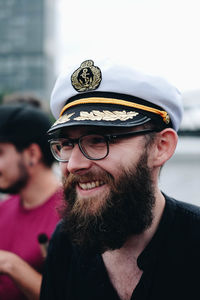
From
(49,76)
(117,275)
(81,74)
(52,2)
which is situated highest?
(81,74)

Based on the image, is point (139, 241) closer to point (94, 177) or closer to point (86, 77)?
point (94, 177)

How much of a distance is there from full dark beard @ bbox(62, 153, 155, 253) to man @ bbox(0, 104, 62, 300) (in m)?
0.75

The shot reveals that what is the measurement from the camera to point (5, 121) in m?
2.73

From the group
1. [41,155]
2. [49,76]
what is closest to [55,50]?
[49,76]

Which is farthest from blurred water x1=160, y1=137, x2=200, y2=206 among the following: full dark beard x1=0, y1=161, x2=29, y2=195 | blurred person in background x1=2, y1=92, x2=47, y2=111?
full dark beard x1=0, y1=161, x2=29, y2=195

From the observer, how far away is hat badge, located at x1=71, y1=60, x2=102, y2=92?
1713mm

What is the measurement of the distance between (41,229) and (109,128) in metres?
1.19

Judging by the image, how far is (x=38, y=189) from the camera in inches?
109

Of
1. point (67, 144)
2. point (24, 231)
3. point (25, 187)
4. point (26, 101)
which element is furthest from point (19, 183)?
point (67, 144)

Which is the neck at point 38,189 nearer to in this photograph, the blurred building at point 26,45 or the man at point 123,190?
the man at point 123,190

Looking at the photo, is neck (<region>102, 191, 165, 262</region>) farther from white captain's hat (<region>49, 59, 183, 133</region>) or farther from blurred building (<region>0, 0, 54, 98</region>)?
blurred building (<region>0, 0, 54, 98</region>)

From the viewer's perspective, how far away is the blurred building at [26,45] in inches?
3273

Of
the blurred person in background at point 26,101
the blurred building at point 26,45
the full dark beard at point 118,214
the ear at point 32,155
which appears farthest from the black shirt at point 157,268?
the blurred building at point 26,45

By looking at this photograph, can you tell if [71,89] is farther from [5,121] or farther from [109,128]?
[5,121]
